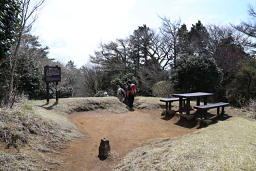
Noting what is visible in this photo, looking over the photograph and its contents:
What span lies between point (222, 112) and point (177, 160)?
498 cm

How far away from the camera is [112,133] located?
611 cm

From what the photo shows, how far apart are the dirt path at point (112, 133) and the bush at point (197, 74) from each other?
3.67 metres

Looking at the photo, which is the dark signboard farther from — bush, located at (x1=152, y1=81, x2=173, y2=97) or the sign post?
bush, located at (x1=152, y1=81, x2=173, y2=97)

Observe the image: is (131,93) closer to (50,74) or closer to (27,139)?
(50,74)

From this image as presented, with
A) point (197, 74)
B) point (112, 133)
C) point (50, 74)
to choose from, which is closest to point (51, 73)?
point (50, 74)

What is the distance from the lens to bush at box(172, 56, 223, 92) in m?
11.4

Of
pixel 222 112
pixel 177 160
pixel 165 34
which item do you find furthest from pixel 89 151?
pixel 165 34

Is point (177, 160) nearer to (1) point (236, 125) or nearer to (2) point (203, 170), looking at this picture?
(2) point (203, 170)

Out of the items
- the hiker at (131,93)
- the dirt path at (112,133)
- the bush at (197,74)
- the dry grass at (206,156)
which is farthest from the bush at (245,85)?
the dry grass at (206,156)

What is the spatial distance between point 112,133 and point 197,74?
7364 millimetres

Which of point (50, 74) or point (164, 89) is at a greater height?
point (50, 74)

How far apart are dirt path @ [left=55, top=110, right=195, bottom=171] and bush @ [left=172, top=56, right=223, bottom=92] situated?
144 inches

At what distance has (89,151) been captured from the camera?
471cm

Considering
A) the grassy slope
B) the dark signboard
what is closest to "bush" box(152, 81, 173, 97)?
the dark signboard
